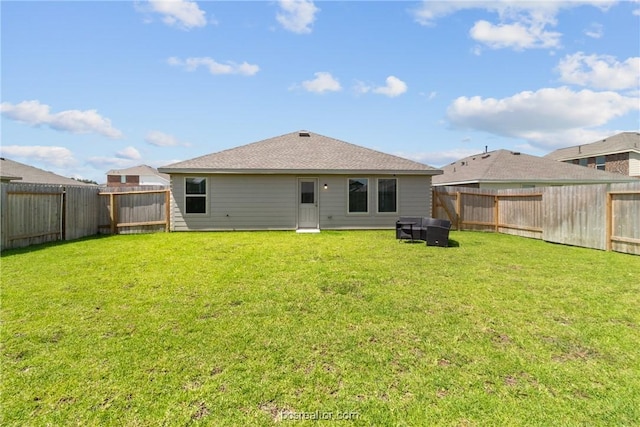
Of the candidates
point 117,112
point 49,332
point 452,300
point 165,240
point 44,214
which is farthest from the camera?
point 117,112

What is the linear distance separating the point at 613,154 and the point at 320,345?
31504 mm

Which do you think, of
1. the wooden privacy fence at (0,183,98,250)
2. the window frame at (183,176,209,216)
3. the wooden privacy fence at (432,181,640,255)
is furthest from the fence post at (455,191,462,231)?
the wooden privacy fence at (0,183,98,250)

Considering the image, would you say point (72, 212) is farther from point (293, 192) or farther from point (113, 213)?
point (293, 192)

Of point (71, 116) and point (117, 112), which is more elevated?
point (71, 116)

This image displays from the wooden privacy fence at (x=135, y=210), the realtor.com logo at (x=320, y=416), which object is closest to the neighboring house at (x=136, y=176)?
the wooden privacy fence at (x=135, y=210)

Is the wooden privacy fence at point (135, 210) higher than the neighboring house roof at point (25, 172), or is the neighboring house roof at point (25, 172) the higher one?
the neighboring house roof at point (25, 172)

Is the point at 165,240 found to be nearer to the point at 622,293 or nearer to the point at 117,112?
the point at 117,112

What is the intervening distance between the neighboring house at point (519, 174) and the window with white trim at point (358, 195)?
7.43m

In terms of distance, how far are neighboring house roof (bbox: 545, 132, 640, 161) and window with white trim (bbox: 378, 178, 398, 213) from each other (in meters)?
21.9

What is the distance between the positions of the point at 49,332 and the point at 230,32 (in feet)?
32.9

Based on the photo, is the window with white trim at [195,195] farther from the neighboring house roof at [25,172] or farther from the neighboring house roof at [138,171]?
the neighboring house roof at [138,171]

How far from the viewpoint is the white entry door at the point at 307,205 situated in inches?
520

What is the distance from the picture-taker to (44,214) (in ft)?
31.7

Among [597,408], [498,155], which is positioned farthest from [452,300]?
[498,155]
